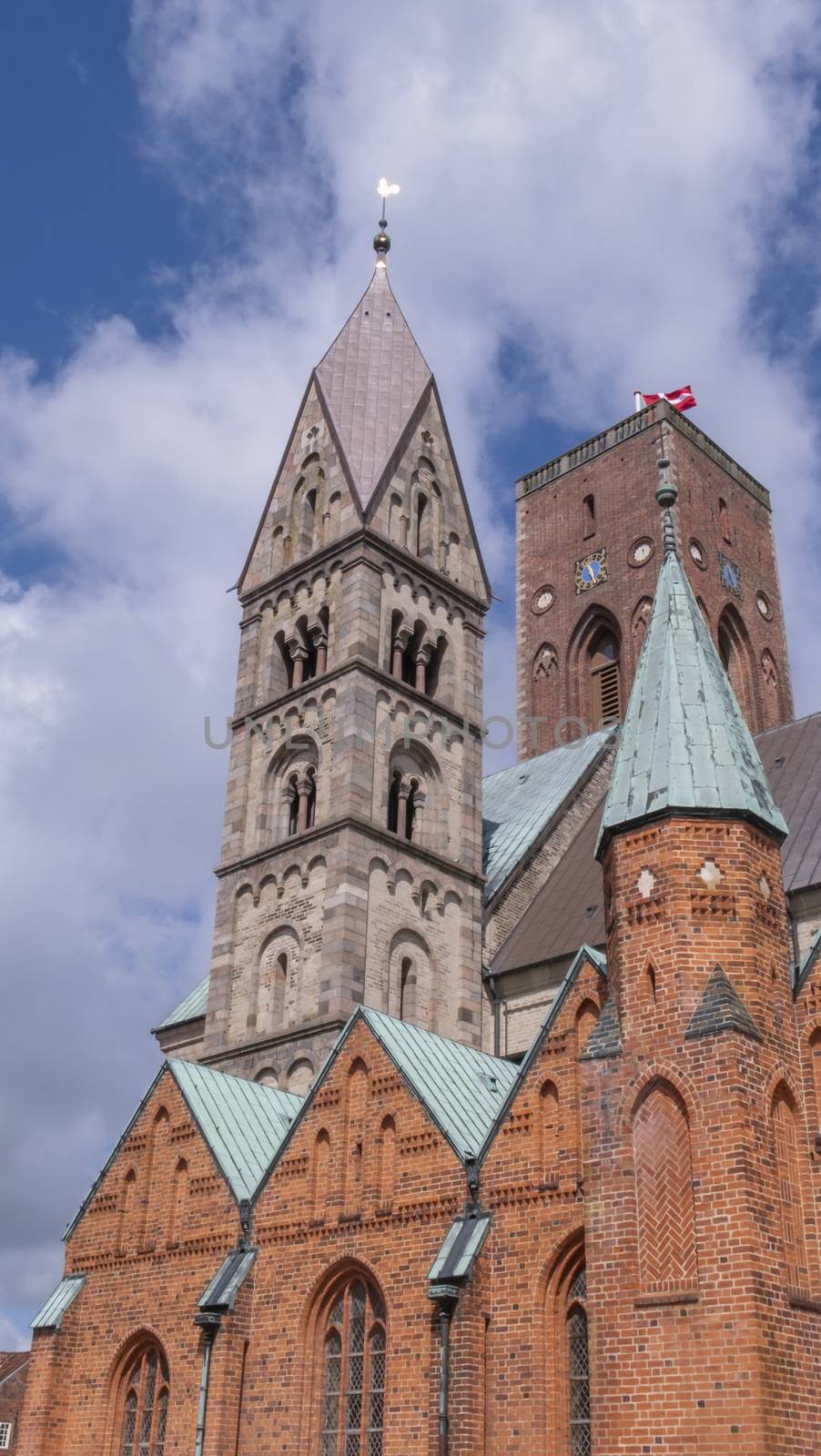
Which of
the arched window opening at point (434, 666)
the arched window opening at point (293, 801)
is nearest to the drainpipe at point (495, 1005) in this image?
the arched window opening at point (293, 801)

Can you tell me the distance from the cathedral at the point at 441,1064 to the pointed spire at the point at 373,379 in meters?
0.10

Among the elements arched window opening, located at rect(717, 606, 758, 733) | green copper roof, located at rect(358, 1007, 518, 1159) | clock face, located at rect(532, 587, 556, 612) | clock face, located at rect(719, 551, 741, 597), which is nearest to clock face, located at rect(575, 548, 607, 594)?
clock face, located at rect(532, 587, 556, 612)

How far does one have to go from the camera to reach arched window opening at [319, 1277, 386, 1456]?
18.5 m

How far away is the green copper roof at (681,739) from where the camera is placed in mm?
16984

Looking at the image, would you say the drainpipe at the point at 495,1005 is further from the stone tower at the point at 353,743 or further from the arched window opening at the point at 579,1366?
the arched window opening at the point at 579,1366

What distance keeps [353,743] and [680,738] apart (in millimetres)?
14170

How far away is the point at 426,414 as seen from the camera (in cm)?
3775

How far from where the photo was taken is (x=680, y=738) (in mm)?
17594

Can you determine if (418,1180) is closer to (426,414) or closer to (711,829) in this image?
(711,829)

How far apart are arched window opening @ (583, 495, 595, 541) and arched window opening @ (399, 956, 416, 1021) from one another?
2683cm

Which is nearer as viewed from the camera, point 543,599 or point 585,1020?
point 585,1020

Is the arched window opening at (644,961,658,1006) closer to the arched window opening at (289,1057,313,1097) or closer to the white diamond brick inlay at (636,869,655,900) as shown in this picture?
the white diamond brick inlay at (636,869,655,900)

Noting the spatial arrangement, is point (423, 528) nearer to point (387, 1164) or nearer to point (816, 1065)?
point (387, 1164)

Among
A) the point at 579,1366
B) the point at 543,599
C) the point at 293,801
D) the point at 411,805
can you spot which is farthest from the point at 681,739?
the point at 543,599
